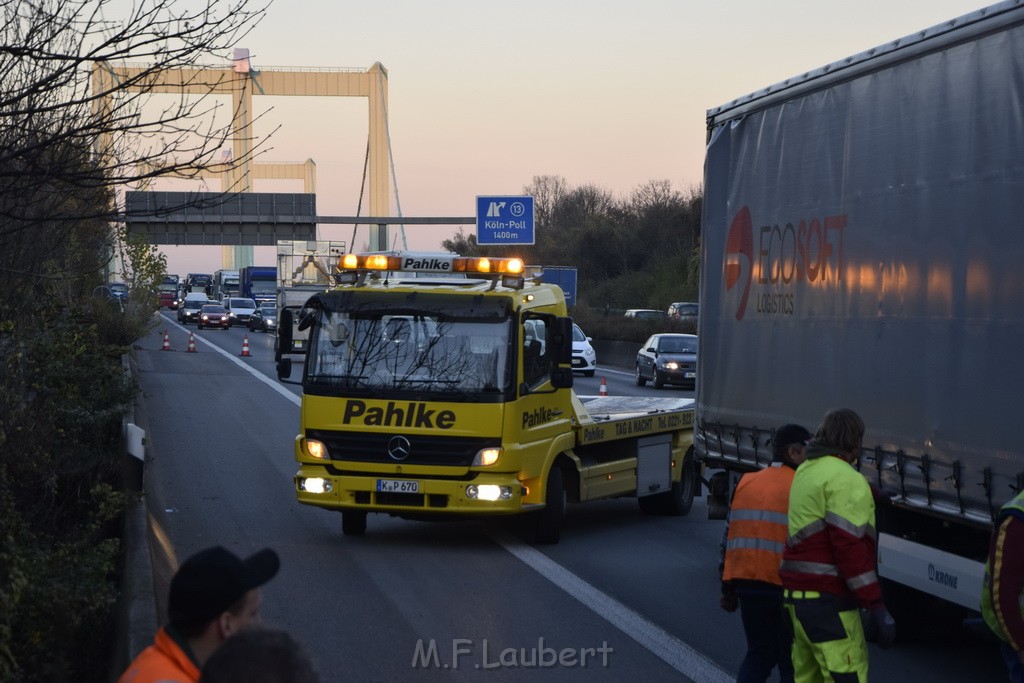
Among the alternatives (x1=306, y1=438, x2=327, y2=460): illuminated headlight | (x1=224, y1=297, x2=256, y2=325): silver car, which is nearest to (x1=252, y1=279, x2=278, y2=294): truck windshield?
(x1=224, y1=297, x2=256, y2=325): silver car

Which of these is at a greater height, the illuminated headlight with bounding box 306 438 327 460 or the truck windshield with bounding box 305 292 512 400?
the truck windshield with bounding box 305 292 512 400

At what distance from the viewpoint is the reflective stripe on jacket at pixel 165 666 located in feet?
10.1

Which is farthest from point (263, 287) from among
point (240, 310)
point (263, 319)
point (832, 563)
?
point (832, 563)

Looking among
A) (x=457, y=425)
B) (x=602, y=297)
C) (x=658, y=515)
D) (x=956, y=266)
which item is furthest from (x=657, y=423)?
(x=602, y=297)

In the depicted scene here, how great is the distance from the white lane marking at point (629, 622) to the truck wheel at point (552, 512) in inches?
7.6

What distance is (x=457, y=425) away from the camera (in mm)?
11469

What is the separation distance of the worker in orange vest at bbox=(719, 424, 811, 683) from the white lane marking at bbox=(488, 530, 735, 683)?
132 cm

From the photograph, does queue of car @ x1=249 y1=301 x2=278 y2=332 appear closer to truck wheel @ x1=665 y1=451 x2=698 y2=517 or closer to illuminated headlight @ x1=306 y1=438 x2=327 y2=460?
truck wheel @ x1=665 y1=451 x2=698 y2=517

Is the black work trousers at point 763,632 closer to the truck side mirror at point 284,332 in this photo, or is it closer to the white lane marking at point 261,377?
A: the truck side mirror at point 284,332

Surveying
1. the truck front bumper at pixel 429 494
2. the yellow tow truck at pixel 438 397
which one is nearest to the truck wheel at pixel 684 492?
the yellow tow truck at pixel 438 397

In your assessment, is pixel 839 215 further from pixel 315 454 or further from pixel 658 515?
pixel 658 515

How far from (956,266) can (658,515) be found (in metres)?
7.55

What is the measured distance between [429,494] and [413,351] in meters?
1.29

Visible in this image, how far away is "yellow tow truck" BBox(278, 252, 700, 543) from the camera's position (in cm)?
1147
